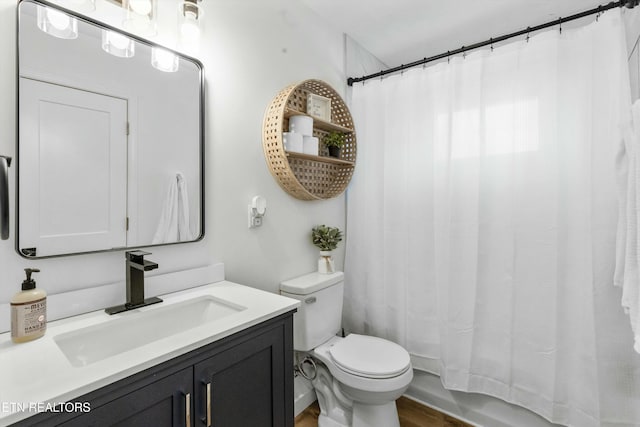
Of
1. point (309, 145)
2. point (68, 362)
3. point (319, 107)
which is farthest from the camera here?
point (319, 107)

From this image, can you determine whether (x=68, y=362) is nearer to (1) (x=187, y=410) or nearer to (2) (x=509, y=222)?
(1) (x=187, y=410)

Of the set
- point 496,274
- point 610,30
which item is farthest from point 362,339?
point 610,30

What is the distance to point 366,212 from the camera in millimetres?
2186

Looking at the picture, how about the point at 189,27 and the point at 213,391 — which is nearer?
the point at 213,391

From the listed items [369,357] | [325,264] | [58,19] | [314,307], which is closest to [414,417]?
[369,357]

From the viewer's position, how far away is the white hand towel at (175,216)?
1264 mm

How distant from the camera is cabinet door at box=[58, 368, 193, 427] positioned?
0.69 metres

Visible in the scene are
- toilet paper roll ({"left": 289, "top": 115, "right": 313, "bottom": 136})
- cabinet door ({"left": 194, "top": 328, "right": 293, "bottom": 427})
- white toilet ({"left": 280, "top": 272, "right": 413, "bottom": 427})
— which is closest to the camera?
cabinet door ({"left": 194, "top": 328, "right": 293, "bottom": 427})

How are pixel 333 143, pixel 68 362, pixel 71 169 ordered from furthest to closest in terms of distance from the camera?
pixel 333 143 → pixel 71 169 → pixel 68 362

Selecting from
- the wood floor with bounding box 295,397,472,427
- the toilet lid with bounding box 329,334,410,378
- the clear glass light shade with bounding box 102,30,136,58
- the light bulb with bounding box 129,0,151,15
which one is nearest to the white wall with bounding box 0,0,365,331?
the light bulb with bounding box 129,0,151,15

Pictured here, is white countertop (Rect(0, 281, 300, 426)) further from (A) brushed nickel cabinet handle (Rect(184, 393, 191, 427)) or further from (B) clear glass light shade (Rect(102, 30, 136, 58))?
(B) clear glass light shade (Rect(102, 30, 136, 58))

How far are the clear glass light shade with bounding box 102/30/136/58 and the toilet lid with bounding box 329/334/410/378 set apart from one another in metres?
1.61

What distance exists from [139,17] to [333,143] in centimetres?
119

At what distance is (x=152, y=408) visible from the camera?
0.77 metres
